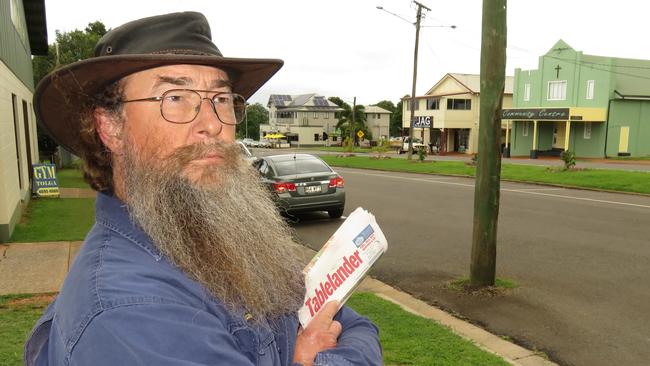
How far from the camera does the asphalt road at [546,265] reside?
499 centimetres

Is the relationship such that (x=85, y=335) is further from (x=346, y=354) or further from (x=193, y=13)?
(x=193, y=13)

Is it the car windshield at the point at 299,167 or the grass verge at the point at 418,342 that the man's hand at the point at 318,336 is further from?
the car windshield at the point at 299,167

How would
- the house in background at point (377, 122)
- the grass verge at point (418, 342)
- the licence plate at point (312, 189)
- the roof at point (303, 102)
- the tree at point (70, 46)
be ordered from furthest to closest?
the house in background at point (377, 122) → the roof at point (303, 102) → the tree at point (70, 46) → the licence plate at point (312, 189) → the grass verge at point (418, 342)

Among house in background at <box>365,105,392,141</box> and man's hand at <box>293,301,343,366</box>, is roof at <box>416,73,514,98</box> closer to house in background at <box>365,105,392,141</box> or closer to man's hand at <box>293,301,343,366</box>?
house in background at <box>365,105,392,141</box>

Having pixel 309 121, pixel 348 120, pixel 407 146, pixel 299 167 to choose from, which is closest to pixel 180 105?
pixel 299 167

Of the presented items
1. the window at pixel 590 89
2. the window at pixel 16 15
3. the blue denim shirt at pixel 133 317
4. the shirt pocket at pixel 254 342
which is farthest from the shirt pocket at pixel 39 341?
the window at pixel 590 89

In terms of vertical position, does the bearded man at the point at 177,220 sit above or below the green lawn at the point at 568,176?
above

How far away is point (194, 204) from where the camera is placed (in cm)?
161

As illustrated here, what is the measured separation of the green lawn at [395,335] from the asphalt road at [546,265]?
707mm

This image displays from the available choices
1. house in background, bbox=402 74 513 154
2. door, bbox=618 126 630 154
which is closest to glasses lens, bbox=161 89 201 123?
door, bbox=618 126 630 154

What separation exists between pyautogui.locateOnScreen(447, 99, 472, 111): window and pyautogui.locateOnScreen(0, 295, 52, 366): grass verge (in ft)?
160

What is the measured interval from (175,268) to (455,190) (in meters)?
17.3

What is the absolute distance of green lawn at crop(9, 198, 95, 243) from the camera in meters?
9.16

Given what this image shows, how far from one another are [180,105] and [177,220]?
41 cm
